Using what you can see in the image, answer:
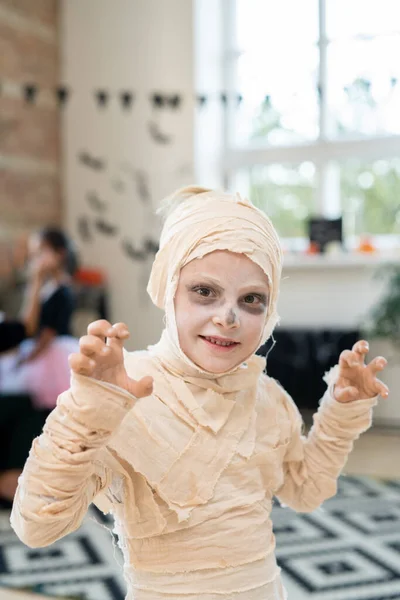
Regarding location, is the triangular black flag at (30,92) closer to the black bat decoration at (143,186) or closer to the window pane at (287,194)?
the black bat decoration at (143,186)

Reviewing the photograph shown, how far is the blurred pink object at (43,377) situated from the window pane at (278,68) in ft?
8.24

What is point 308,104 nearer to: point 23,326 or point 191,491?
point 23,326

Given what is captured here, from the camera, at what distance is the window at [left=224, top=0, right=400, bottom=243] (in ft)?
→ 15.7

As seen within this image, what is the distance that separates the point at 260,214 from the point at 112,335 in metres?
0.31

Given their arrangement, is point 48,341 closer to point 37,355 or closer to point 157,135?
point 37,355

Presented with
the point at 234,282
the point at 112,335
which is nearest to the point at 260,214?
the point at 234,282

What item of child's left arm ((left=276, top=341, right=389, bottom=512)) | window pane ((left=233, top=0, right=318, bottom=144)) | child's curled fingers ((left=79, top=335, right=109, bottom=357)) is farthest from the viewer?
window pane ((left=233, top=0, right=318, bottom=144))

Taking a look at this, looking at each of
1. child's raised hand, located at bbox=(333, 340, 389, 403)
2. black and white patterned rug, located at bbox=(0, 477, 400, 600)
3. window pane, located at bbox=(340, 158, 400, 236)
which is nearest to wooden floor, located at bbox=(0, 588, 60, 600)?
black and white patterned rug, located at bbox=(0, 477, 400, 600)

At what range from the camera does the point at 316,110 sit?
4965mm

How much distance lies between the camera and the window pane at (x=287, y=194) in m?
5.08

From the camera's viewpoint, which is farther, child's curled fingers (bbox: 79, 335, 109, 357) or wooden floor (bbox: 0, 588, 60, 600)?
wooden floor (bbox: 0, 588, 60, 600)

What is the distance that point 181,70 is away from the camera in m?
5.13

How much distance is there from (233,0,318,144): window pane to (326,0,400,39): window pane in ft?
0.38

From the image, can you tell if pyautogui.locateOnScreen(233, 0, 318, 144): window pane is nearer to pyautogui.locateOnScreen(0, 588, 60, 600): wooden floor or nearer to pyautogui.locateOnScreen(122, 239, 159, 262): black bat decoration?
pyautogui.locateOnScreen(122, 239, 159, 262): black bat decoration
